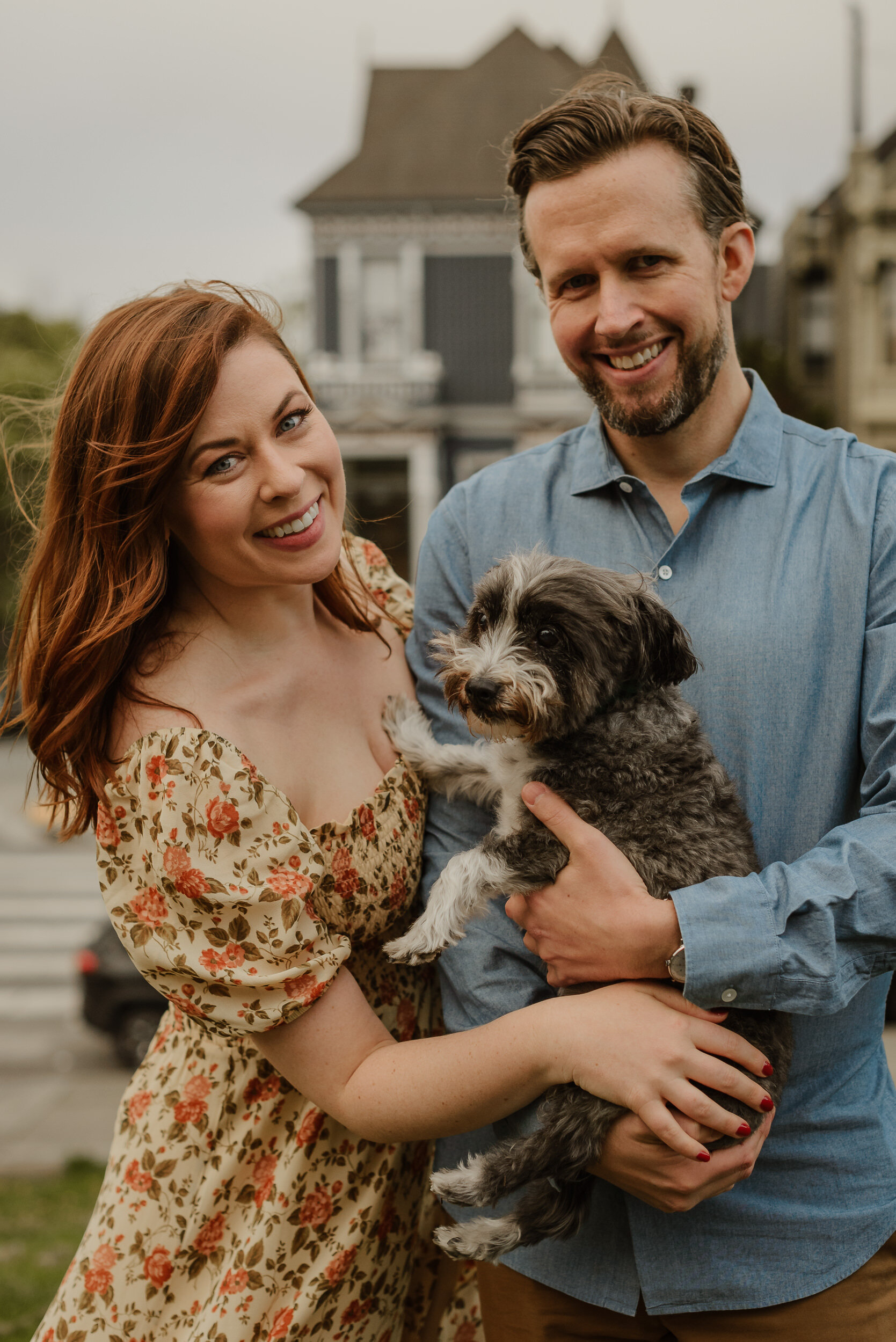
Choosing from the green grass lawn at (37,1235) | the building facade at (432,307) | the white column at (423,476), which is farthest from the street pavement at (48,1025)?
the white column at (423,476)

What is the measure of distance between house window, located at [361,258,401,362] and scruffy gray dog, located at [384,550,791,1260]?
2316 centimetres

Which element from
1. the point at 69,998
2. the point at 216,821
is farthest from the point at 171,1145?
the point at 69,998

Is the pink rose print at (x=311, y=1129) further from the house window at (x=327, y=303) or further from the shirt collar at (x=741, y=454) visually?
the house window at (x=327, y=303)

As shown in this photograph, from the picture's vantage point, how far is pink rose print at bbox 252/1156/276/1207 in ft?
8.64

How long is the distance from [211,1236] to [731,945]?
1478 millimetres

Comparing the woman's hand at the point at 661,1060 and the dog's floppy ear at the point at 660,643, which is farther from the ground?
the dog's floppy ear at the point at 660,643

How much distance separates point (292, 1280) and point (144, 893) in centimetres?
101

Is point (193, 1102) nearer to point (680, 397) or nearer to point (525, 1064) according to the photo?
point (525, 1064)

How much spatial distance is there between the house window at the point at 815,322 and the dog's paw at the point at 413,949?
90.7 feet

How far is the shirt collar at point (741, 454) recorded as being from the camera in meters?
2.73

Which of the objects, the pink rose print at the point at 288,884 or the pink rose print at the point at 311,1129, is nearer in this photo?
the pink rose print at the point at 288,884

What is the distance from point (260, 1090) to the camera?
2.69 meters

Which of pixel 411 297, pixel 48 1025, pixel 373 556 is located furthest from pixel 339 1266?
pixel 411 297

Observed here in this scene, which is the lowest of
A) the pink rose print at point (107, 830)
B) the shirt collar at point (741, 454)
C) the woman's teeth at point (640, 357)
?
the pink rose print at point (107, 830)
